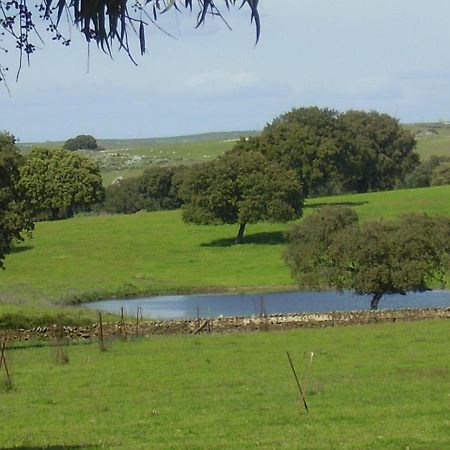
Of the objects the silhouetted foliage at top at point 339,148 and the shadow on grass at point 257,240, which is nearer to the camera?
the shadow on grass at point 257,240

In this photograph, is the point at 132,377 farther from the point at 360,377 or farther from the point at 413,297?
the point at 413,297

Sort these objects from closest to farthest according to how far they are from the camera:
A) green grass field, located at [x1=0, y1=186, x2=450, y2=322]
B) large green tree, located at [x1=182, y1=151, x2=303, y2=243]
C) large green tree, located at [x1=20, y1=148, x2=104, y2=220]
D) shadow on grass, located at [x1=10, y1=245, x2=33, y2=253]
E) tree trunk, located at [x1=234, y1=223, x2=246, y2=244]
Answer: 1. green grass field, located at [x1=0, y1=186, x2=450, y2=322]
2. large green tree, located at [x1=182, y1=151, x2=303, y2=243]
3. tree trunk, located at [x1=234, y1=223, x2=246, y2=244]
4. shadow on grass, located at [x1=10, y1=245, x2=33, y2=253]
5. large green tree, located at [x1=20, y1=148, x2=104, y2=220]

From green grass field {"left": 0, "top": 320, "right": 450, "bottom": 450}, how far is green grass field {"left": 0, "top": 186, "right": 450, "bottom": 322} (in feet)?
82.0

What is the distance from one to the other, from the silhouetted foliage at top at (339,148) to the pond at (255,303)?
31.2 m

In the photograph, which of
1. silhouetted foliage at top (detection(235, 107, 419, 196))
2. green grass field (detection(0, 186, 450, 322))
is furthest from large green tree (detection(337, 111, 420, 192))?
green grass field (detection(0, 186, 450, 322))

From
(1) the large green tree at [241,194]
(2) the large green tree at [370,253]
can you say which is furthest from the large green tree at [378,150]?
(2) the large green tree at [370,253]

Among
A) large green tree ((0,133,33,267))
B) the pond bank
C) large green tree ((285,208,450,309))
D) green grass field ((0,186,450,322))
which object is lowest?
green grass field ((0,186,450,322))

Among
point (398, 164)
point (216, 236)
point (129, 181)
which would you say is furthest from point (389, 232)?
point (129, 181)

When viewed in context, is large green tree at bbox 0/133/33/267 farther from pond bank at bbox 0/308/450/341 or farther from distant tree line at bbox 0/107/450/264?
pond bank at bbox 0/308/450/341

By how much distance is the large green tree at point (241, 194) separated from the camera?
74.7 meters

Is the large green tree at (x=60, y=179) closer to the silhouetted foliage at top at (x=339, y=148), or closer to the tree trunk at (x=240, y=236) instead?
the silhouetted foliage at top at (x=339, y=148)

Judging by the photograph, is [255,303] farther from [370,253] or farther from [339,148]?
[339,148]

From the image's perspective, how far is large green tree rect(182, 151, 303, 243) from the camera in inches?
2940

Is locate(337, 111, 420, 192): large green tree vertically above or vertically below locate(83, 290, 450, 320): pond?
above
